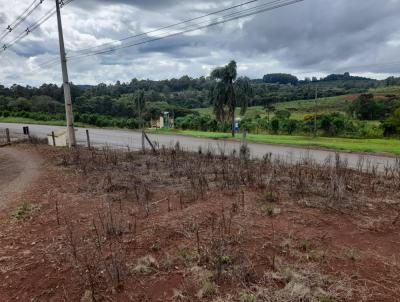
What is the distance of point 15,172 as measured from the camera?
11.7 meters

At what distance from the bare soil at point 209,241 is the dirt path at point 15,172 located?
66 centimetres

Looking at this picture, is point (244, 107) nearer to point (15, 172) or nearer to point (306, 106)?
point (15, 172)

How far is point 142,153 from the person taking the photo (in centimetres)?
1478

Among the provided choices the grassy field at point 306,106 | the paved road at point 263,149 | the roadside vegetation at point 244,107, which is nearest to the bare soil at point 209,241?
the paved road at point 263,149

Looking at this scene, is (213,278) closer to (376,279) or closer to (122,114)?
(376,279)

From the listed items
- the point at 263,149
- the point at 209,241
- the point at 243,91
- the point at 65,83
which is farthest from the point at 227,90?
the point at 209,241

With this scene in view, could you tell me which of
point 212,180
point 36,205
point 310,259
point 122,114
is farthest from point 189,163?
point 122,114

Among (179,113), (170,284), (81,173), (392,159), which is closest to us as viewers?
(170,284)

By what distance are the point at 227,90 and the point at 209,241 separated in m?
18.9

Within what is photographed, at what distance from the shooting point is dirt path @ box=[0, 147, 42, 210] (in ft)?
27.9

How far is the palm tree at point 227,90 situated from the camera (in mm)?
22672

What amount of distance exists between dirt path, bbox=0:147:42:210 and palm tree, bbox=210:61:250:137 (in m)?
12.3

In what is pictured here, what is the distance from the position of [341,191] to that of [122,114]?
2188 inches

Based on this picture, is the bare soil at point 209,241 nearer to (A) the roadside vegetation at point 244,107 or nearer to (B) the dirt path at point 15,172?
(B) the dirt path at point 15,172
